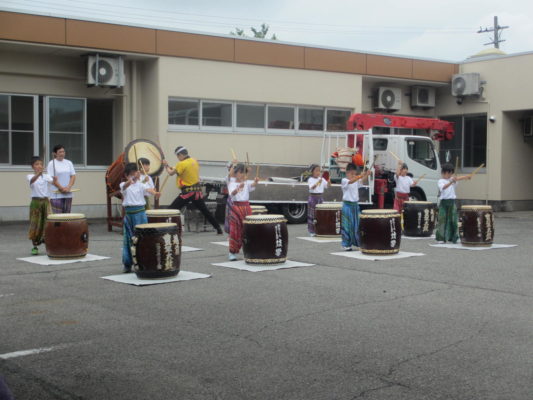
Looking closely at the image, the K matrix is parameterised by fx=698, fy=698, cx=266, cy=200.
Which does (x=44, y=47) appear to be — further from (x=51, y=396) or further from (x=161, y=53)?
(x=51, y=396)

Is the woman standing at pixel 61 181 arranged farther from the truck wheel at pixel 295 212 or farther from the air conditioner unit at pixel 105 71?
the truck wheel at pixel 295 212

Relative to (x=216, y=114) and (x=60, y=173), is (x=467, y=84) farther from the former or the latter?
(x=60, y=173)

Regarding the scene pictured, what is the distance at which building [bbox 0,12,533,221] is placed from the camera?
61.1ft

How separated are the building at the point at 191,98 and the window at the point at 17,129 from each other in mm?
27

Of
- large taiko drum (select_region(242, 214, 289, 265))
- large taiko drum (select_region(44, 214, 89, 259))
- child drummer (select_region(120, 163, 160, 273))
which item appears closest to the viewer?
child drummer (select_region(120, 163, 160, 273))

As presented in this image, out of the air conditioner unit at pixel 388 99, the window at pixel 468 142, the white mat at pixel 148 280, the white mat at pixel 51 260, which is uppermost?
the air conditioner unit at pixel 388 99

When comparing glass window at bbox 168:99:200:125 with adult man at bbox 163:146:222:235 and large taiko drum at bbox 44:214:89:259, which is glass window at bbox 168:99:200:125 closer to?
adult man at bbox 163:146:222:235

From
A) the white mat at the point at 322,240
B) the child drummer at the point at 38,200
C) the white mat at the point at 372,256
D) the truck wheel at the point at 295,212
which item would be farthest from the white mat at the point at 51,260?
the truck wheel at the point at 295,212

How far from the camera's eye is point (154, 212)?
12.7m

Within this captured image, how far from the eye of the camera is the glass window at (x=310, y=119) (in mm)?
22172

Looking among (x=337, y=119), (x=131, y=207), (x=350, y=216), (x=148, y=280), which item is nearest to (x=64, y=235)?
(x=131, y=207)

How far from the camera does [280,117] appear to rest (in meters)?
21.8

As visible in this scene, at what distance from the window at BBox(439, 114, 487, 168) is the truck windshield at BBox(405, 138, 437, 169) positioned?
4.42m

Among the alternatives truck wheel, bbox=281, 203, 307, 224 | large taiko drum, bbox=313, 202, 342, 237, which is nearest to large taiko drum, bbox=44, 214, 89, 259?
large taiko drum, bbox=313, 202, 342, 237
